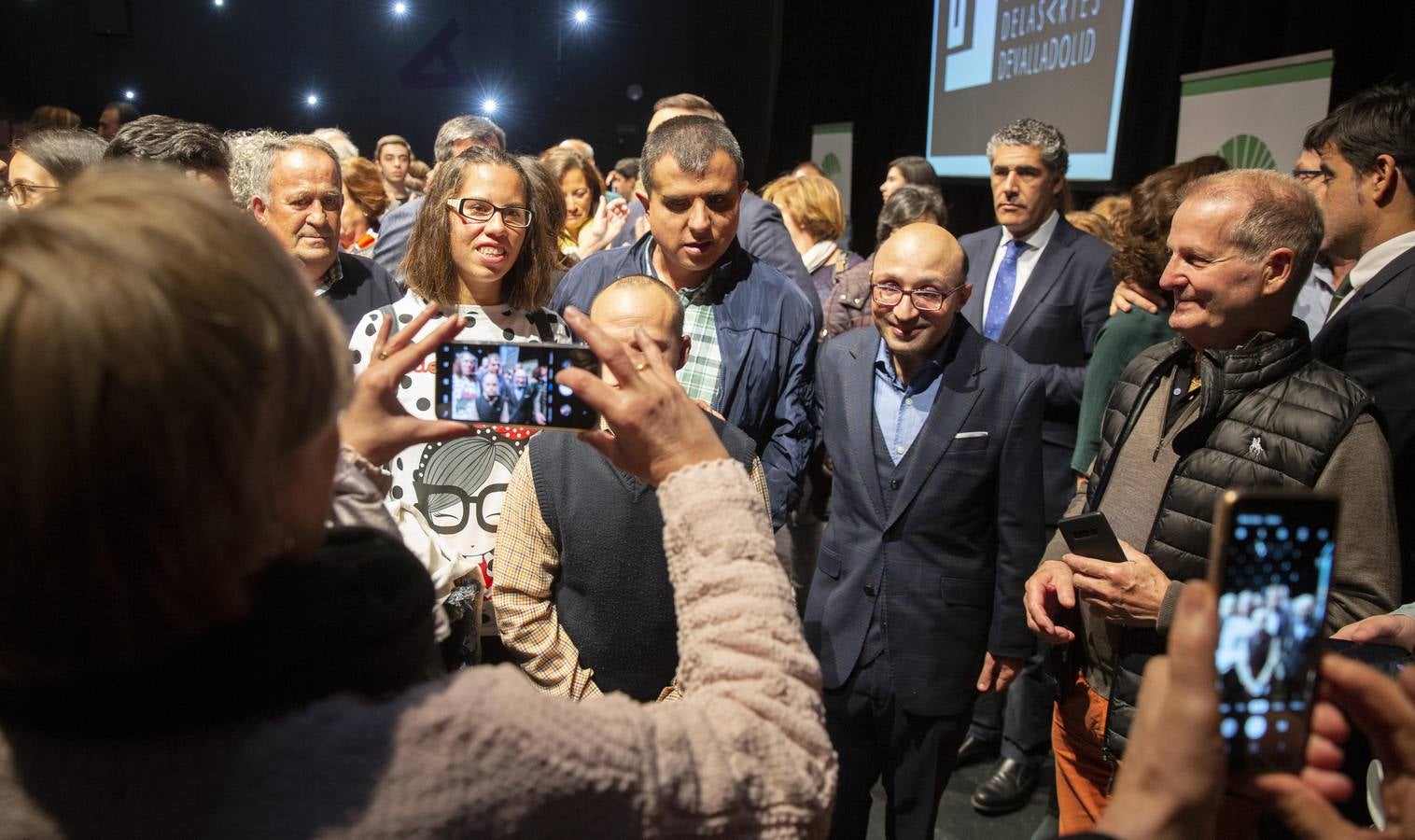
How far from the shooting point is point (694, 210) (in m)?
2.66

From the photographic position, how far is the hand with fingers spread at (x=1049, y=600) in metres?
1.97

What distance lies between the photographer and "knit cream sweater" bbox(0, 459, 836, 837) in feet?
2.02

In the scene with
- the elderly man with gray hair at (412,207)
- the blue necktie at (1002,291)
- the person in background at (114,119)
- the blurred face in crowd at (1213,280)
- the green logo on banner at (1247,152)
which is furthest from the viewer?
the person in background at (114,119)

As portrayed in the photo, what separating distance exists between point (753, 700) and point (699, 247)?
2015 millimetres

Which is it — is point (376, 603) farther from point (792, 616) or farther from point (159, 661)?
point (792, 616)

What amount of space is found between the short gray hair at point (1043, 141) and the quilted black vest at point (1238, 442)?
2295mm

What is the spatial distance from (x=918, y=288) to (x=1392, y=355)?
97cm

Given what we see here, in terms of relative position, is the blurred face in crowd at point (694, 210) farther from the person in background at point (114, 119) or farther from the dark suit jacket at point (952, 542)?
the person in background at point (114, 119)

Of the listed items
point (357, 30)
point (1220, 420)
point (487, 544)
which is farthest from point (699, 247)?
point (357, 30)

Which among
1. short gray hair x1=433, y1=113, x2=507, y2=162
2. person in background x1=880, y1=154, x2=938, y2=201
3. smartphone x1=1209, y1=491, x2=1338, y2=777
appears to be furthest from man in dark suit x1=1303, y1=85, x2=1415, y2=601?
short gray hair x1=433, y1=113, x2=507, y2=162

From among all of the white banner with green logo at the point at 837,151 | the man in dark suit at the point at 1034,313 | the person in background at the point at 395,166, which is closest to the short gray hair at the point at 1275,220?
the man in dark suit at the point at 1034,313

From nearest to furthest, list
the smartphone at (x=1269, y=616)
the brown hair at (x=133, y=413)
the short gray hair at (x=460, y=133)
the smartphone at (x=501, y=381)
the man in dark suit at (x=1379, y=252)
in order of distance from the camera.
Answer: the brown hair at (x=133, y=413)
the smartphone at (x=1269, y=616)
the smartphone at (x=501, y=381)
the man in dark suit at (x=1379, y=252)
the short gray hair at (x=460, y=133)

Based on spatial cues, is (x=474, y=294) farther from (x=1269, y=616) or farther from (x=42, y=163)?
(x=1269, y=616)

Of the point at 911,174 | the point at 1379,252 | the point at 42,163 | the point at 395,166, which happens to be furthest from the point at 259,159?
the point at 395,166
